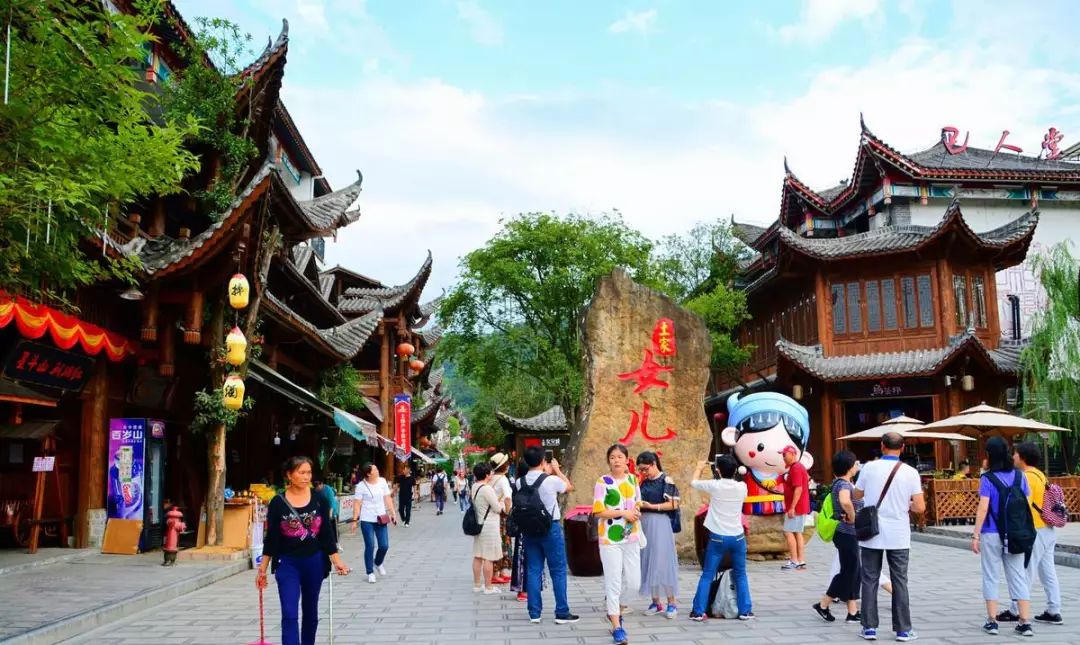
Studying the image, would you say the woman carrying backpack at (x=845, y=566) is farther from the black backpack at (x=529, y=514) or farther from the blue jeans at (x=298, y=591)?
the blue jeans at (x=298, y=591)

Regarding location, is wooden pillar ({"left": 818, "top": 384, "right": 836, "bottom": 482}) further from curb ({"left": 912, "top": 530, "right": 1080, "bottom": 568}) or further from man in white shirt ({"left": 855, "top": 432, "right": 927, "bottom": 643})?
man in white shirt ({"left": 855, "top": 432, "right": 927, "bottom": 643})

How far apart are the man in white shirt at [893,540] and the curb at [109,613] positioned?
620cm

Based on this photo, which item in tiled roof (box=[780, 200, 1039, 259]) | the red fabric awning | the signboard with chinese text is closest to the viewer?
the red fabric awning

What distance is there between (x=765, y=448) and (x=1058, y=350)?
12272 mm

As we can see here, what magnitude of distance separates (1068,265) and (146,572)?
1908cm

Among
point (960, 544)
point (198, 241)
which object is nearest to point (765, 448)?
point (960, 544)

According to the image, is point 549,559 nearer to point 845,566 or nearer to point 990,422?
point 845,566

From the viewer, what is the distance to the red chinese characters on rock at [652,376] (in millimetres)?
11609

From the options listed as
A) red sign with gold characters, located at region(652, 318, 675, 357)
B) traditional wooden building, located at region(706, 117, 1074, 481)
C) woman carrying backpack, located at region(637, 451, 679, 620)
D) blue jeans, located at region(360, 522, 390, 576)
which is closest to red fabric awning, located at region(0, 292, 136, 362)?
blue jeans, located at region(360, 522, 390, 576)

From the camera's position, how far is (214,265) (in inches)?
485

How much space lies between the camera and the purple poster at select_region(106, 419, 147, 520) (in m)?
12.0

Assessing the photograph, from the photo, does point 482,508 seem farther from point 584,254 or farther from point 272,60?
point 584,254

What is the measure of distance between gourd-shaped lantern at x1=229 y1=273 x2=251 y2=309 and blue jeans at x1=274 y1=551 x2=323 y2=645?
7.04 metres

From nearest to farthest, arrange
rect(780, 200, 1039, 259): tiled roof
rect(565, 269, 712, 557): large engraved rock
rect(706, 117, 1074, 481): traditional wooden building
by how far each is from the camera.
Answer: rect(565, 269, 712, 557): large engraved rock, rect(780, 200, 1039, 259): tiled roof, rect(706, 117, 1074, 481): traditional wooden building
